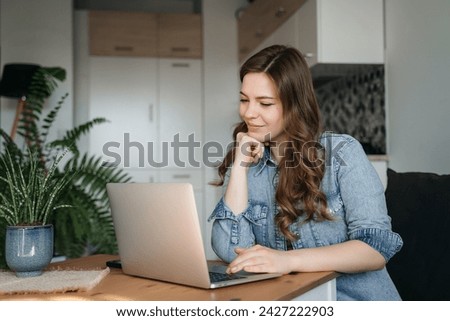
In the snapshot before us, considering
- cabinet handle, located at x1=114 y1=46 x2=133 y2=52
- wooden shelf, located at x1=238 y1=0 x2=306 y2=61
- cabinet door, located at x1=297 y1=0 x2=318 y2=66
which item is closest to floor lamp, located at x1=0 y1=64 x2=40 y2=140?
cabinet handle, located at x1=114 y1=46 x2=133 y2=52

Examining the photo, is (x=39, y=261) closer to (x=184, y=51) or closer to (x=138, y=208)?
(x=138, y=208)

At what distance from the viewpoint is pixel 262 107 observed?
5.09 feet

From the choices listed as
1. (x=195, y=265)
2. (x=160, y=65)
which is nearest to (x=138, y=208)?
(x=195, y=265)

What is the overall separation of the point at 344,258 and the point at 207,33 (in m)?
4.30

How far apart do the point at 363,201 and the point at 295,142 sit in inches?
11.0

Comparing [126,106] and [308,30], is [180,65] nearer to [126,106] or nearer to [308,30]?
[126,106]

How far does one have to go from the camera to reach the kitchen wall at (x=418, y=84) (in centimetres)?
227

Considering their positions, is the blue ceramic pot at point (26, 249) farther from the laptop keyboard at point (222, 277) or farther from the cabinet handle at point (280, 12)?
the cabinet handle at point (280, 12)

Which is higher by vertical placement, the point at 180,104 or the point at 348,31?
the point at 348,31

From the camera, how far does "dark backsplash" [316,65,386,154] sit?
3.09 metres

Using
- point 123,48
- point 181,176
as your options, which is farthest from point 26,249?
point 123,48

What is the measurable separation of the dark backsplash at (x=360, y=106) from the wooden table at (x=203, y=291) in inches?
79.3

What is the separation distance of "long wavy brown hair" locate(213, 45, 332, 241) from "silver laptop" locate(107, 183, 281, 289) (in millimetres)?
301

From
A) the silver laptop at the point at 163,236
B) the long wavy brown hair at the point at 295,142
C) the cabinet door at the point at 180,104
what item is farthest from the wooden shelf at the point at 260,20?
the silver laptop at the point at 163,236
